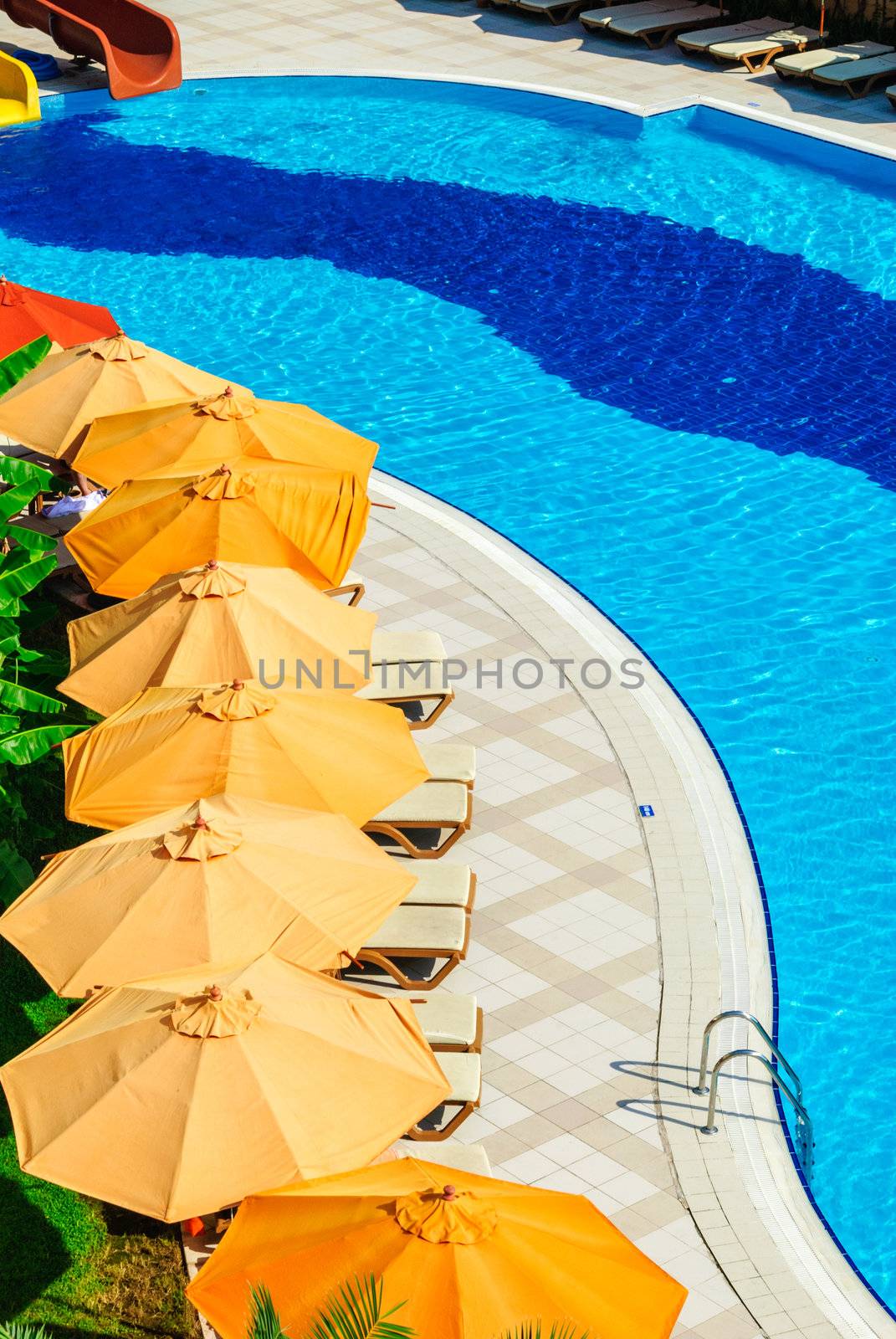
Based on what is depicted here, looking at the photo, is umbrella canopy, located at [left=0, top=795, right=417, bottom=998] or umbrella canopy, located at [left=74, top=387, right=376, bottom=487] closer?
umbrella canopy, located at [left=0, top=795, right=417, bottom=998]

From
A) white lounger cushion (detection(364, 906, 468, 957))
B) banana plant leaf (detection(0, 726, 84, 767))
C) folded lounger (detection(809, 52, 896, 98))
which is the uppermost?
folded lounger (detection(809, 52, 896, 98))

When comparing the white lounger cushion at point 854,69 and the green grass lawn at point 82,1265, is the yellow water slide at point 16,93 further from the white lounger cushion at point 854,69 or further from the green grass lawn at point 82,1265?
the green grass lawn at point 82,1265

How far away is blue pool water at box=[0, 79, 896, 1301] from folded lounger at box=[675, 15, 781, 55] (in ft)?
9.65

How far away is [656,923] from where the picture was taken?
10438mm

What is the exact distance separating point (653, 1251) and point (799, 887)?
383 cm

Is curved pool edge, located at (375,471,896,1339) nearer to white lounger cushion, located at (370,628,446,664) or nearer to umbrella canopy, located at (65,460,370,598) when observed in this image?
white lounger cushion, located at (370,628,446,664)

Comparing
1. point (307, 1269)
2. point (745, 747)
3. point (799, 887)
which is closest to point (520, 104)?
point (745, 747)

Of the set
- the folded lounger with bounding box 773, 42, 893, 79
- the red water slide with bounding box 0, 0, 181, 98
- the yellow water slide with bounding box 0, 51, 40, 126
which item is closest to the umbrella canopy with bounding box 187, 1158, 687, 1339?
the yellow water slide with bounding box 0, 51, 40, 126

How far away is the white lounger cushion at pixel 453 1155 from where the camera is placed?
816 cm

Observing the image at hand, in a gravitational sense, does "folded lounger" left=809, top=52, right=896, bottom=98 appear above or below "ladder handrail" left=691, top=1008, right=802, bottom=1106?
above

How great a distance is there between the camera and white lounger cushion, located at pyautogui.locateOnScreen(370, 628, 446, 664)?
1237 cm

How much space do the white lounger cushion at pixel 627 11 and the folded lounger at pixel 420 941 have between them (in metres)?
24.8

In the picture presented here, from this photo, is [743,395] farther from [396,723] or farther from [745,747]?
[396,723]

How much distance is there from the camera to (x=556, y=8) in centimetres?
3072
